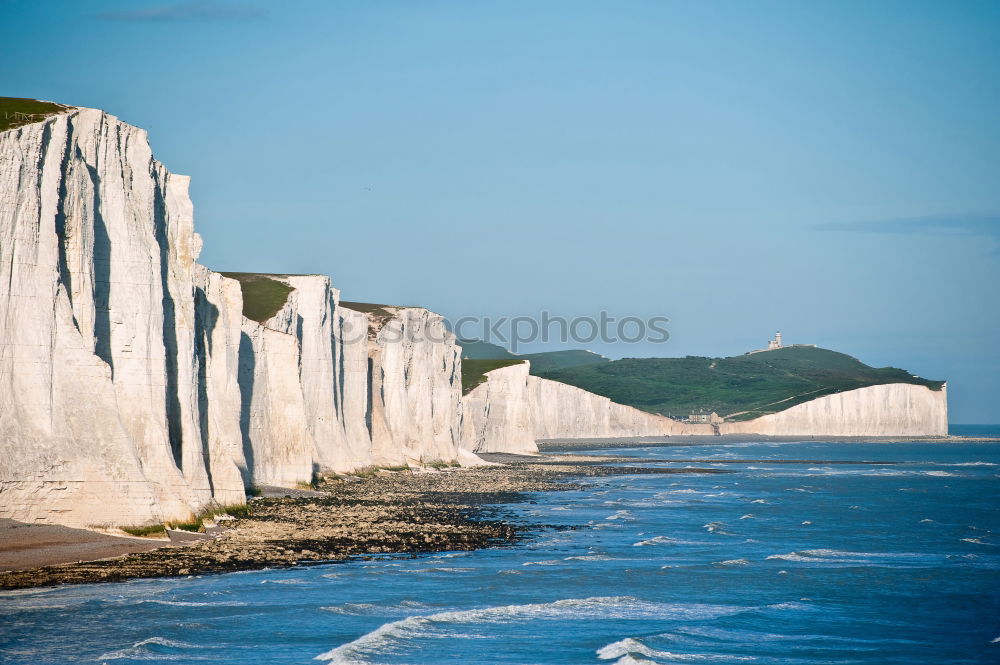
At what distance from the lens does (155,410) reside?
90.0 feet

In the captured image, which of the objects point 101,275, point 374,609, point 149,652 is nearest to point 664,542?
point 374,609

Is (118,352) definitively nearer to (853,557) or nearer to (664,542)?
(664,542)

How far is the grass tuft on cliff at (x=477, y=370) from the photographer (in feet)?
329

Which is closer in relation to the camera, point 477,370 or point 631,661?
point 631,661

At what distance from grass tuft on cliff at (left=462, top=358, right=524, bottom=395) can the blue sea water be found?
61.5m

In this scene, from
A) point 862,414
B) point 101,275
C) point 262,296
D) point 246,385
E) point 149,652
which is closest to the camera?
point 149,652

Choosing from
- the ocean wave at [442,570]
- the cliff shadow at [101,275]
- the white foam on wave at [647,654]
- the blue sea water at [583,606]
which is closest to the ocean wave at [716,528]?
the blue sea water at [583,606]

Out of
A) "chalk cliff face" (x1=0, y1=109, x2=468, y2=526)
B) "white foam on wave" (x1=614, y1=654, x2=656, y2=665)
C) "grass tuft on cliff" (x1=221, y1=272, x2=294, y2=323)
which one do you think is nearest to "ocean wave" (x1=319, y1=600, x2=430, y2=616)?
"white foam on wave" (x1=614, y1=654, x2=656, y2=665)

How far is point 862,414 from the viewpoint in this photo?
578 feet

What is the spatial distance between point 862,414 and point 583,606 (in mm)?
162821

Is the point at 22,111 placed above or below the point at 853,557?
above

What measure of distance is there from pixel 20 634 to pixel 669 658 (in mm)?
10313

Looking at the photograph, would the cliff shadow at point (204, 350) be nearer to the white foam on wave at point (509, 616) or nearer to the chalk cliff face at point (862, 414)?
the white foam on wave at point (509, 616)

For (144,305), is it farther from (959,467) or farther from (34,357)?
(959,467)
